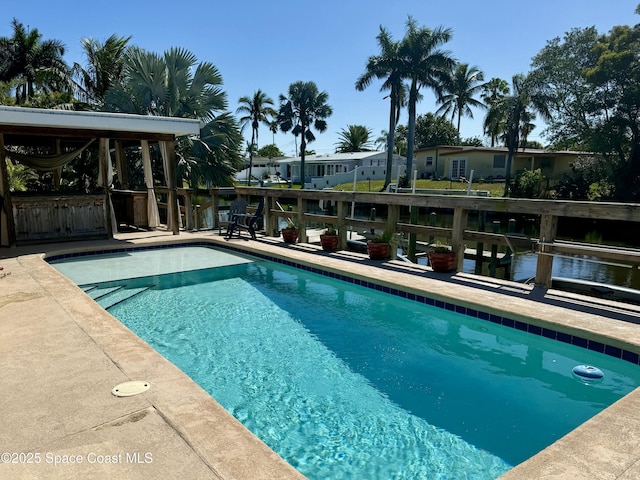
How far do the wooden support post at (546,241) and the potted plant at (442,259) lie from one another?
1145 millimetres

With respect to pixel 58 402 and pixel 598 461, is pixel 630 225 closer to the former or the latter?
pixel 598 461

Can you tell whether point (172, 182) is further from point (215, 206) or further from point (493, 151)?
point (493, 151)

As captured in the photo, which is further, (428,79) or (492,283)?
(428,79)

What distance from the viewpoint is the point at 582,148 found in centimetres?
2322

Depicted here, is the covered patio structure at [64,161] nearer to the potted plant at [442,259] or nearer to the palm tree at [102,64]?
the potted plant at [442,259]

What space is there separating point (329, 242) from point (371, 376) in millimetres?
4232

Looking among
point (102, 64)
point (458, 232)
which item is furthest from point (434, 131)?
point (458, 232)

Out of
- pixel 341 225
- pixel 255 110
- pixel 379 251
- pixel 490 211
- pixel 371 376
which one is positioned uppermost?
pixel 255 110

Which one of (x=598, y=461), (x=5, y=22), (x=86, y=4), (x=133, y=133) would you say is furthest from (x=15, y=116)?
(x=5, y=22)

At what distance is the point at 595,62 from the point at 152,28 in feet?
77.3

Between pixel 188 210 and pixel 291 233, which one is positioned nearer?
pixel 291 233

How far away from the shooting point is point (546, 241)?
5.02 metres

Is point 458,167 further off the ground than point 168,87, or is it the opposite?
point 168,87

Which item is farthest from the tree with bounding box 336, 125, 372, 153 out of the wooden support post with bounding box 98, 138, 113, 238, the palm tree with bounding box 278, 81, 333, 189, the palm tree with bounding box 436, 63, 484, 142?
the wooden support post with bounding box 98, 138, 113, 238
